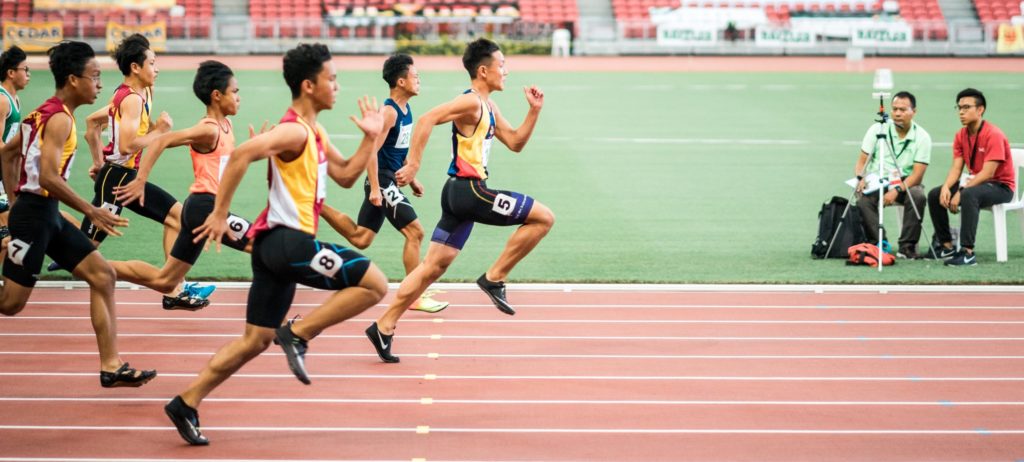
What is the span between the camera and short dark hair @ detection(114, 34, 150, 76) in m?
8.14

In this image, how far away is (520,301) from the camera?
31.0 ft

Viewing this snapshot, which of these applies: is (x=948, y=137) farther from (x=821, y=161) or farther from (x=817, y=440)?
(x=817, y=440)

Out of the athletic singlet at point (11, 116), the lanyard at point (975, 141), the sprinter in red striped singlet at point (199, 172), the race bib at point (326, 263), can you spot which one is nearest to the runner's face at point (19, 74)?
the athletic singlet at point (11, 116)

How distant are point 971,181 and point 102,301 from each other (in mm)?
7962

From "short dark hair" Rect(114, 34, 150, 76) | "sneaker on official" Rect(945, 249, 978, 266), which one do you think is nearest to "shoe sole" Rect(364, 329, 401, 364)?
"short dark hair" Rect(114, 34, 150, 76)

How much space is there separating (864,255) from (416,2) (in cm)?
3432

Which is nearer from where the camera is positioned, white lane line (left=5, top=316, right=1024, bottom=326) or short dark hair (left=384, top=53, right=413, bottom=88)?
short dark hair (left=384, top=53, right=413, bottom=88)

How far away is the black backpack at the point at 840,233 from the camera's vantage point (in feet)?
36.3

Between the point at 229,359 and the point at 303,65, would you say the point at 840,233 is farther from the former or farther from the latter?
the point at 229,359

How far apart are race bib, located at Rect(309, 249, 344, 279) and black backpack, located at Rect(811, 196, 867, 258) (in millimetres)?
6522

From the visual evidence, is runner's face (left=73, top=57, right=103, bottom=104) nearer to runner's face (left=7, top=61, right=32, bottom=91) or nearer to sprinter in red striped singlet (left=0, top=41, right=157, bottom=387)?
sprinter in red striped singlet (left=0, top=41, right=157, bottom=387)

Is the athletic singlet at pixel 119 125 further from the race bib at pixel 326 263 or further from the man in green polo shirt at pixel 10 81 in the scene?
the race bib at pixel 326 263

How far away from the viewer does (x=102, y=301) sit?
21.9ft

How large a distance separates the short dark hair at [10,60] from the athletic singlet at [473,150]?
150 inches
